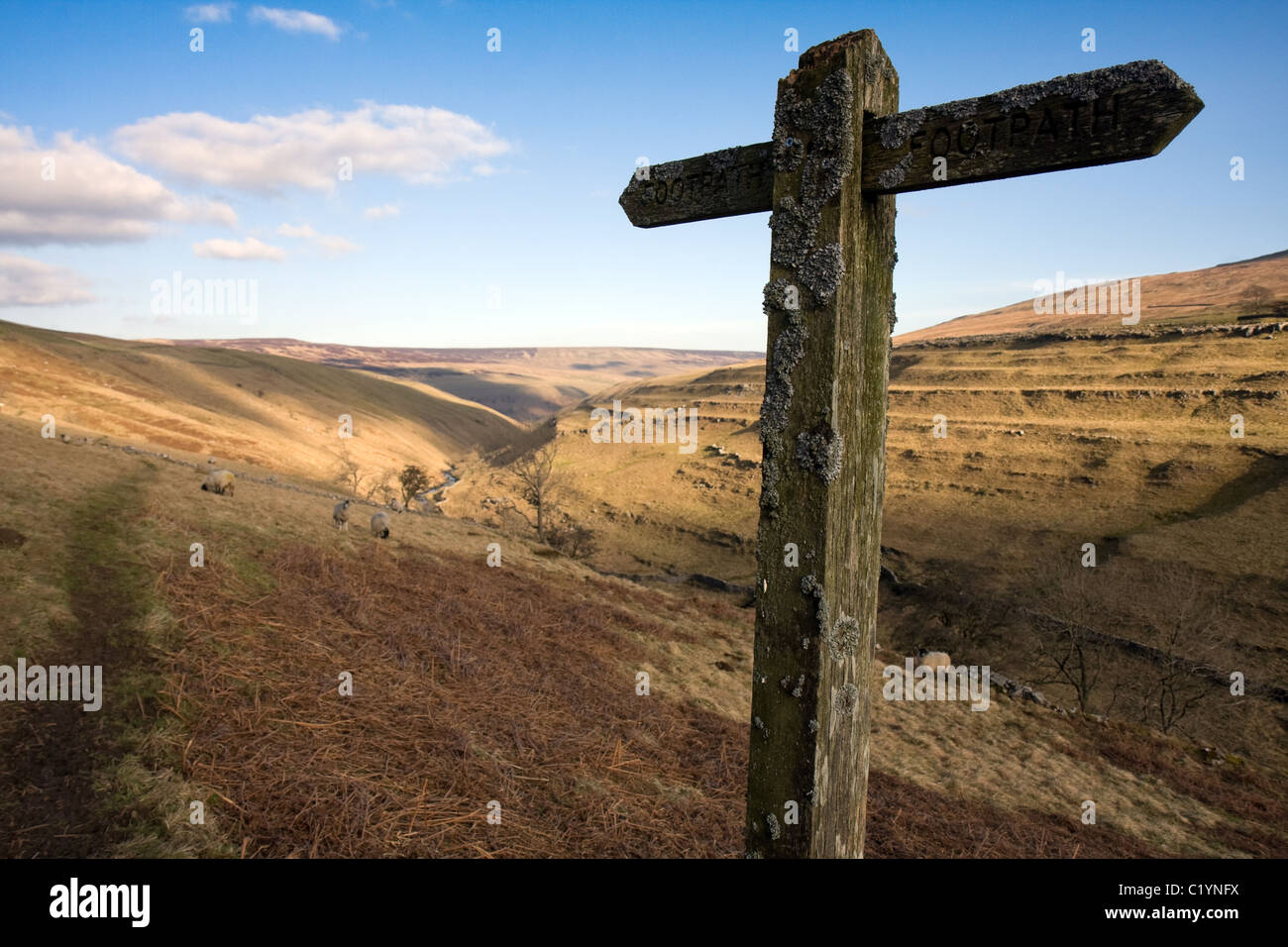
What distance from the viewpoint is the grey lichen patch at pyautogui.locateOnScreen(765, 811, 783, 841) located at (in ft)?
9.48

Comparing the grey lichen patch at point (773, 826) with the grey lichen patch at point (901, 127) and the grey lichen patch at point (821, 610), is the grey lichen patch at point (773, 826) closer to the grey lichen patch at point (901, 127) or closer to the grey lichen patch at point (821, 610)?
the grey lichen patch at point (821, 610)

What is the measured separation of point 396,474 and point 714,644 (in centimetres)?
5713

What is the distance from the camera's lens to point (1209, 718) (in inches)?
880

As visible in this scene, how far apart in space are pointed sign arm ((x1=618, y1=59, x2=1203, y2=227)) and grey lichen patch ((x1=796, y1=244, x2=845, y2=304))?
370mm

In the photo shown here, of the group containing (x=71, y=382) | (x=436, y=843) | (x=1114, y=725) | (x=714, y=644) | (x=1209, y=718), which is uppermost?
(x=71, y=382)

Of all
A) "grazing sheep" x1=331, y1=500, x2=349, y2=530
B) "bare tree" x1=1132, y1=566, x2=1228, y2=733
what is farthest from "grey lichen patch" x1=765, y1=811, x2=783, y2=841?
"bare tree" x1=1132, y1=566, x2=1228, y2=733

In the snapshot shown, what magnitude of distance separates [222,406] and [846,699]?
259 ft

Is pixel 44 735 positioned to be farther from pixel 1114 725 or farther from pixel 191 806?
pixel 1114 725

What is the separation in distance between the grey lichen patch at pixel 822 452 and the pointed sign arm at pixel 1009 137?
108 centimetres

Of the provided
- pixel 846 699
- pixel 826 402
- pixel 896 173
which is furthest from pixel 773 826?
pixel 896 173

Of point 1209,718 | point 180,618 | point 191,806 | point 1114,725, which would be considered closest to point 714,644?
point 1114,725

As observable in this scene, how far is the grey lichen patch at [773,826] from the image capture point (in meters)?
2.89

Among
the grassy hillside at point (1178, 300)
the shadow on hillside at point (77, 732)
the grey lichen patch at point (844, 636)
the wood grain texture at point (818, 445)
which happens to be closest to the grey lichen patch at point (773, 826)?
the wood grain texture at point (818, 445)

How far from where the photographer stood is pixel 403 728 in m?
6.82
